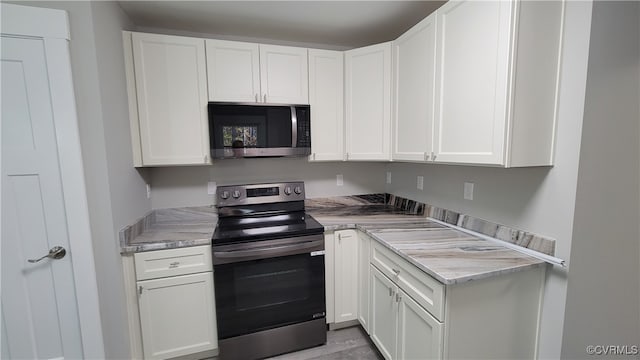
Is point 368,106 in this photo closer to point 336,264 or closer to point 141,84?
point 336,264

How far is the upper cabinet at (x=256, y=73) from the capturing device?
196 centimetres

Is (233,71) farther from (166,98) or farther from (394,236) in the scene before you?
(394,236)

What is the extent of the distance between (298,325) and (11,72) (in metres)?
2.17

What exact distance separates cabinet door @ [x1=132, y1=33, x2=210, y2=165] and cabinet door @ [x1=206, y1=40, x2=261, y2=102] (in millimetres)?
68

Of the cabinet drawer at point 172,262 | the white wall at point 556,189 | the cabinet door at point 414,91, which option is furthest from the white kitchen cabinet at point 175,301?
the white wall at point 556,189

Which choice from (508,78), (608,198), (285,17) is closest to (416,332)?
(608,198)

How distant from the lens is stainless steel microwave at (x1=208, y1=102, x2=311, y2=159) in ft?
6.45

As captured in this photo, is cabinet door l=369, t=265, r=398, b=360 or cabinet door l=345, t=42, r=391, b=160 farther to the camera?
cabinet door l=345, t=42, r=391, b=160

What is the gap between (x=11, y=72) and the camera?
4.09 ft

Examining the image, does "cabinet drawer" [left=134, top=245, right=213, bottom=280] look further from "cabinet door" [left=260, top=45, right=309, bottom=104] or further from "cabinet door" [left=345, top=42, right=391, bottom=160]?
"cabinet door" [left=345, top=42, right=391, bottom=160]

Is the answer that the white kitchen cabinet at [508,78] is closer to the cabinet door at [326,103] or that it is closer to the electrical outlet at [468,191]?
the electrical outlet at [468,191]

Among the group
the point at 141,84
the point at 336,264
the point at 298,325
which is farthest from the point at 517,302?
the point at 141,84

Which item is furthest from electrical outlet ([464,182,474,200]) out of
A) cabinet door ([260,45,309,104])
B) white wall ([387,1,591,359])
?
cabinet door ([260,45,309,104])

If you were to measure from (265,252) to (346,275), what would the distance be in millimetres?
722
